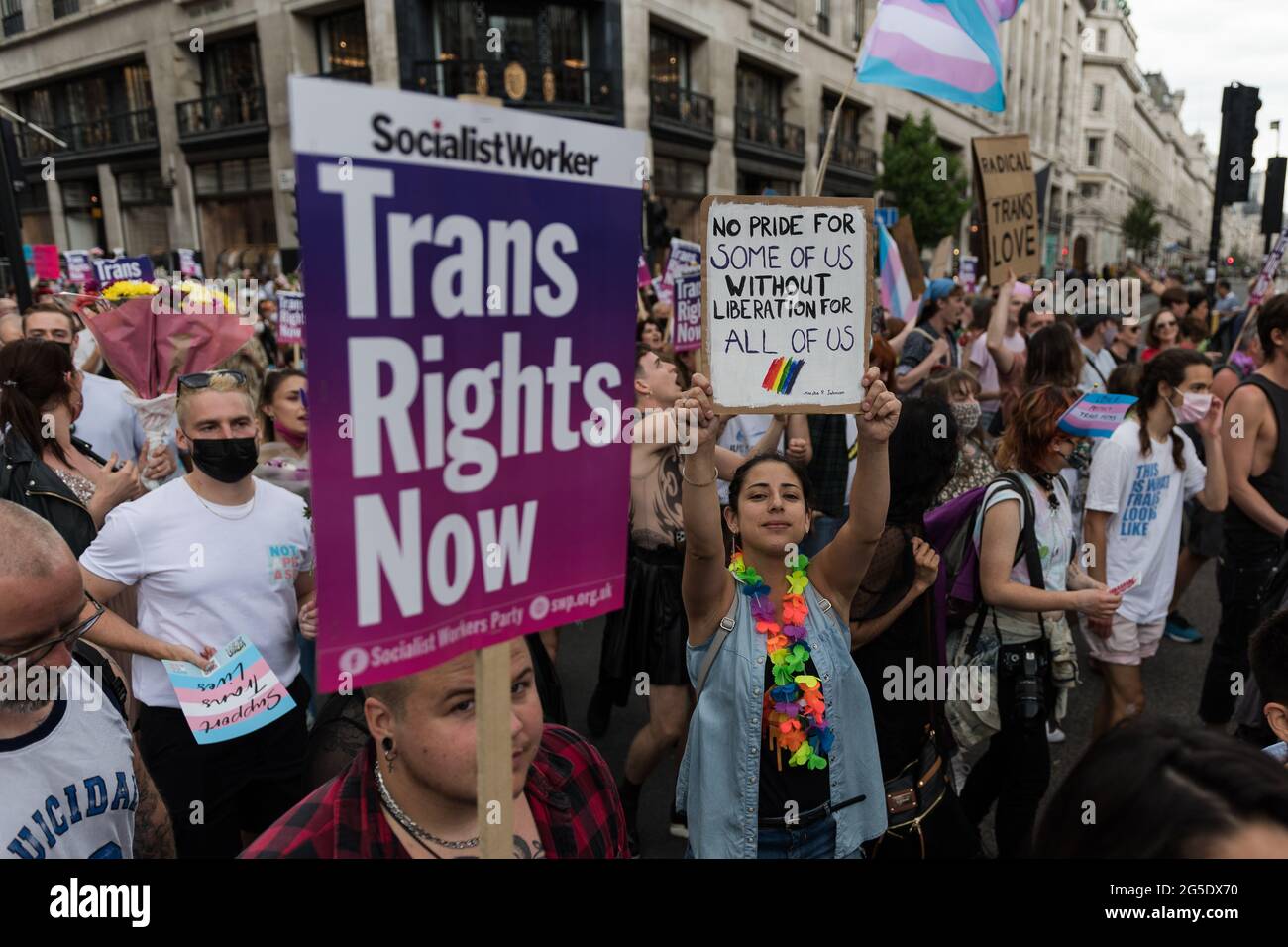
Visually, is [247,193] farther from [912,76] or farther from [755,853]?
[755,853]

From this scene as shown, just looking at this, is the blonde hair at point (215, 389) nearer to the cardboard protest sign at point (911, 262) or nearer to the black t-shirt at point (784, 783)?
the black t-shirt at point (784, 783)

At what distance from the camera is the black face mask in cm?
269

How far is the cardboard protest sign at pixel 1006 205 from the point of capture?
18.0 ft

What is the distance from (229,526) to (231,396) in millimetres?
450

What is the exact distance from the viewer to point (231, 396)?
2.83m

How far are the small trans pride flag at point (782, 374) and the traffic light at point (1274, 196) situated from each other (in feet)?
25.4

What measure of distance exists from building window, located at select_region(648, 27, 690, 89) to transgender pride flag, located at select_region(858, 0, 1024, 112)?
62.9 ft

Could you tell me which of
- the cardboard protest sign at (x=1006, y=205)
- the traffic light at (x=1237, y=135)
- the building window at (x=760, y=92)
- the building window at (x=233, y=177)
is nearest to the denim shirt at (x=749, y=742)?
the cardboard protest sign at (x=1006, y=205)

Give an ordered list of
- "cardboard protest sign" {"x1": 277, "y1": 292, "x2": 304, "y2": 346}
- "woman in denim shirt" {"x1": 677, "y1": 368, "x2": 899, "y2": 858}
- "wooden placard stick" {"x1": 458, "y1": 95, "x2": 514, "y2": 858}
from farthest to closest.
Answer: "cardboard protest sign" {"x1": 277, "y1": 292, "x2": 304, "y2": 346} → "woman in denim shirt" {"x1": 677, "y1": 368, "x2": 899, "y2": 858} → "wooden placard stick" {"x1": 458, "y1": 95, "x2": 514, "y2": 858}

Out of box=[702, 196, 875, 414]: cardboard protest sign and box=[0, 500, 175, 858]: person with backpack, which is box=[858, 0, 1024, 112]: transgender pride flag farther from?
box=[0, 500, 175, 858]: person with backpack

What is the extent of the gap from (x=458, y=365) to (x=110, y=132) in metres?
33.7
